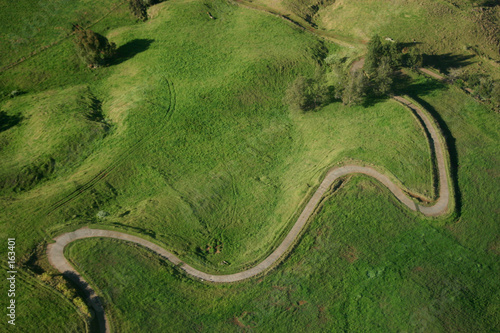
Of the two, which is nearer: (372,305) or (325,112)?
(372,305)

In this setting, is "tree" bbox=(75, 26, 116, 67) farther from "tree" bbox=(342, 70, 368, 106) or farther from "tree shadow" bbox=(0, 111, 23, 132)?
"tree" bbox=(342, 70, 368, 106)

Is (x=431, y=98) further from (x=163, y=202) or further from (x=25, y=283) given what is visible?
(x=25, y=283)

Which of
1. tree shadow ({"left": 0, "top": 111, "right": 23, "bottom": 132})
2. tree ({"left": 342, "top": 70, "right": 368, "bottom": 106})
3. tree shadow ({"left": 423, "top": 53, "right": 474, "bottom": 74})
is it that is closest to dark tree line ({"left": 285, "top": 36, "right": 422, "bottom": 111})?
tree ({"left": 342, "top": 70, "right": 368, "bottom": 106})

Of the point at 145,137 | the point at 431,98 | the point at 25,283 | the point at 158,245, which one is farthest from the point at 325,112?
the point at 25,283

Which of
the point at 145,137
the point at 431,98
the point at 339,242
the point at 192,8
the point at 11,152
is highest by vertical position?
the point at 192,8

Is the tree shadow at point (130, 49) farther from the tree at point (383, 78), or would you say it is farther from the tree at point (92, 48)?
the tree at point (383, 78)

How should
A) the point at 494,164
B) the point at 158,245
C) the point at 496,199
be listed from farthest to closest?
the point at 494,164 < the point at 496,199 < the point at 158,245

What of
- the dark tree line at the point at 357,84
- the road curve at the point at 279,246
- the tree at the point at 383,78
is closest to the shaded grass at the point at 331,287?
the road curve at the point at 279,246
